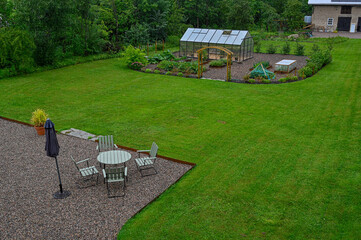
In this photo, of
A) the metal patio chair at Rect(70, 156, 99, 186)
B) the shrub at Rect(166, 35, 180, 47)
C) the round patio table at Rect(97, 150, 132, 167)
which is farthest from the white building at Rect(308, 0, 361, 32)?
the metal patio chair at Rect(70, 156, 99, 186)

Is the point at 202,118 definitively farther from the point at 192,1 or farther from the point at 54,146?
the point at 192,1

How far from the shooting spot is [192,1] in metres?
50.6

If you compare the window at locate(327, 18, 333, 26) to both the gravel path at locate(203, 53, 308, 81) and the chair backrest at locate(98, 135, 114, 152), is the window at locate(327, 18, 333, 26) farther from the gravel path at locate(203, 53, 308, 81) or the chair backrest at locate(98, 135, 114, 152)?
the chair backrest at locate(98, 135, 114, 152)

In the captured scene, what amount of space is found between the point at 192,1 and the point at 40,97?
37.7 meters

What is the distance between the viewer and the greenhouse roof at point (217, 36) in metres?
28.9

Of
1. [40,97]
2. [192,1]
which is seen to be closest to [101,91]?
[40,97]

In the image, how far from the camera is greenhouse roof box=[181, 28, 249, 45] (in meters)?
28.9

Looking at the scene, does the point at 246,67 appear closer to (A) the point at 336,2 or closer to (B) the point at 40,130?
(B) the point at 40,130

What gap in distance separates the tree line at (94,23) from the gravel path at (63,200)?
14765 mm

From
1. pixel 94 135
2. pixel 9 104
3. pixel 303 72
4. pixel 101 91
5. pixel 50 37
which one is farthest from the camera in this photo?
pixel 50 37

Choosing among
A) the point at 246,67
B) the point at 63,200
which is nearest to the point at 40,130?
the point at 63,200

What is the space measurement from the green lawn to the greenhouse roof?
26.2 ft

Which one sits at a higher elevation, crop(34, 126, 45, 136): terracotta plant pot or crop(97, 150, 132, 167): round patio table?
crop(97, 150, 132, 167): round patio table

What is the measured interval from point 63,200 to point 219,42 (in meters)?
23.5
